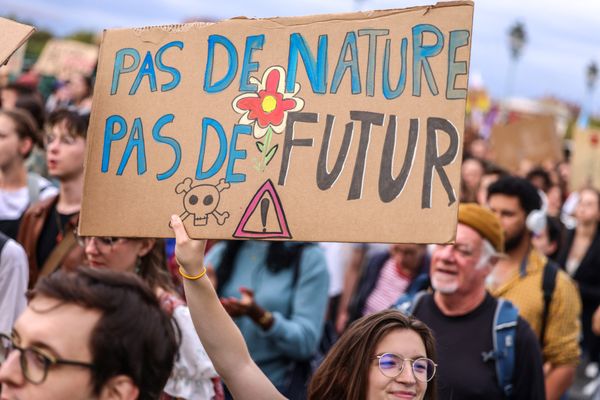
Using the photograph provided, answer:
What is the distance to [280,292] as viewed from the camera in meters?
5.16


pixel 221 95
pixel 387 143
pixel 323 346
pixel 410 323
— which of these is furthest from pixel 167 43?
pixel 323 346

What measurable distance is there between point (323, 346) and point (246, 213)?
2.72 metres

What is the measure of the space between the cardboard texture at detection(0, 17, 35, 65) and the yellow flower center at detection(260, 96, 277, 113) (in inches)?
29.8

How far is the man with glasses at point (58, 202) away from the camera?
16.7ft

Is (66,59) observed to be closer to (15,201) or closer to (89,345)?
(15,201)

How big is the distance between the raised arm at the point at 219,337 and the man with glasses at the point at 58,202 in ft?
6.31

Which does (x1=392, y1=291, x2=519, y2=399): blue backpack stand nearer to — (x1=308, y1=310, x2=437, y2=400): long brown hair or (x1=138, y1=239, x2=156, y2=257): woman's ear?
(x1=308, y1=310, x2=437, y2=400): long brown hair

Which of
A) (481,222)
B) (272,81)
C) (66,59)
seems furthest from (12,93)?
(66,59)

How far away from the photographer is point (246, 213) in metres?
3.11

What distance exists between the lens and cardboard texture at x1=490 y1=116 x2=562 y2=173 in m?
12.4

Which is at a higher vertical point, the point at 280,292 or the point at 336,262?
the point at 336,262

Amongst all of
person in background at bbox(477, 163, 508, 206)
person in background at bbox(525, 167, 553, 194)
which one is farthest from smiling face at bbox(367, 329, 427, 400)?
person in background at bbox(525, 167, 553, 194)

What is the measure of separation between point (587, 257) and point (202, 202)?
637cm

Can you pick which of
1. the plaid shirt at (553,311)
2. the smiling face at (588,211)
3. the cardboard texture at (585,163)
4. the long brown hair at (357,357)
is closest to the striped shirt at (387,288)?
the plaid shirt at (553,311)
